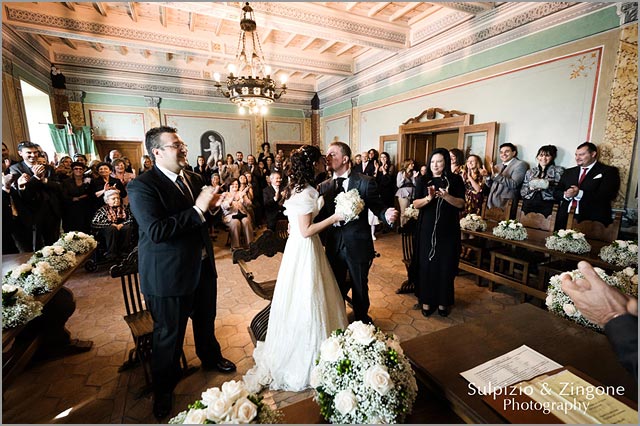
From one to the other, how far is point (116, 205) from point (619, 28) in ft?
24.0

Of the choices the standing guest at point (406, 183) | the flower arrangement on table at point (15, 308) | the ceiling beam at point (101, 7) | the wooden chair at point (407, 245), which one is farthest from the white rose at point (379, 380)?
the ceiling beam at point (101, 7)

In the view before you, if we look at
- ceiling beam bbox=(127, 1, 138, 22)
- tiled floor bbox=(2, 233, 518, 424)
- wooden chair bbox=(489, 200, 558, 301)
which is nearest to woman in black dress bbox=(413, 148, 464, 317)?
tiled floor bbox=(2, 233, 518, 424)

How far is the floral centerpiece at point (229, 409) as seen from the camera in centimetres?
81

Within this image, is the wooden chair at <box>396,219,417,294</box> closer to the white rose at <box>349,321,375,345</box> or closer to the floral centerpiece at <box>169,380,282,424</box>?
the white rose at <box>349,321,375,345</box>

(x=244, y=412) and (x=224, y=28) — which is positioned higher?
(x=224, y=28)

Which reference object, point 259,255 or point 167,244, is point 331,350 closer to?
point 167,244

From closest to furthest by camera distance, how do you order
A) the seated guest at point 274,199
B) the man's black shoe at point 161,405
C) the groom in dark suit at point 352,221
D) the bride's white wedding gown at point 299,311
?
1. the man's black shoe at point 161,405
2. the bride's white wedding gown at point 299,311
3. the groom in dark suit at point 352,221
4. the seated guest at point 274,199

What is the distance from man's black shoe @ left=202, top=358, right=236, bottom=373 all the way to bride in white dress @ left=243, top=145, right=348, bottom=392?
23cm

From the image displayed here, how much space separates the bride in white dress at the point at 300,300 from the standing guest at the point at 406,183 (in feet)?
15.7

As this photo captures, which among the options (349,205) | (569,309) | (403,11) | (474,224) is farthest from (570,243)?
(403,11)

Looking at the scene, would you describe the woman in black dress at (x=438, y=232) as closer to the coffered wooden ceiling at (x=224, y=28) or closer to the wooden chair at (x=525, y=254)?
the wooden chair at (x=525, y=254)

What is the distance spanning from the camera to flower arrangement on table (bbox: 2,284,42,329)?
1596 mm

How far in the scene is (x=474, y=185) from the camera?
199 inches

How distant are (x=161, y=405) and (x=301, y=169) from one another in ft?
6.07
